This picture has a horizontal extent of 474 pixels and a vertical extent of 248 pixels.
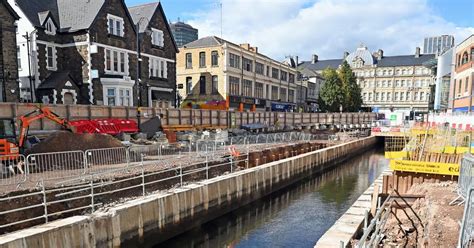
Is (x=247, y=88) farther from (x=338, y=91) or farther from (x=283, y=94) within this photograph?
(x=338, y=91)

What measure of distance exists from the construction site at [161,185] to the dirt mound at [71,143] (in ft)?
0.15

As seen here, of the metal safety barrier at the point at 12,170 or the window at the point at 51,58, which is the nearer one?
the metal safety barrier at the point at 12,170

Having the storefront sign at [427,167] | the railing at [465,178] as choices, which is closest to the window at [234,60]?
the storefront sign at [427,167]

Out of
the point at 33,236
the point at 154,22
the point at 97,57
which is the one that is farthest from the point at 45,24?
the point at 33,236

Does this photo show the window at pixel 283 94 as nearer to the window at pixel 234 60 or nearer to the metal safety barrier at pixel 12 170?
the window at pixel 234 60

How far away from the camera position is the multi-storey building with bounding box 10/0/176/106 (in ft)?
84.5

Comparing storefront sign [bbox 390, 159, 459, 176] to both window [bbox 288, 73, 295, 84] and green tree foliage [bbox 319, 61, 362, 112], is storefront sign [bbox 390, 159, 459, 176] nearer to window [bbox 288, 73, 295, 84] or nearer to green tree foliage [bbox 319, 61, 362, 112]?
green tree foliage [bbox 319, 61, 362, 112]

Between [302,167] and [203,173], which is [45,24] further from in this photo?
[302,167]

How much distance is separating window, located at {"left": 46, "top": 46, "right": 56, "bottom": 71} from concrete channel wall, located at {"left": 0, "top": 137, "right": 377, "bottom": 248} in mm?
21001

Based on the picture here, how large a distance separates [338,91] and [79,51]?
46683 mm

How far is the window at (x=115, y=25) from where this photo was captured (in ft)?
94.9

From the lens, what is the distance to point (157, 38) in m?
34.8

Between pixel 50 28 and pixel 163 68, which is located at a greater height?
pixel 50 28

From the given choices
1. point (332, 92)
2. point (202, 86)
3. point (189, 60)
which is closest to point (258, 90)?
point (202, 86)
